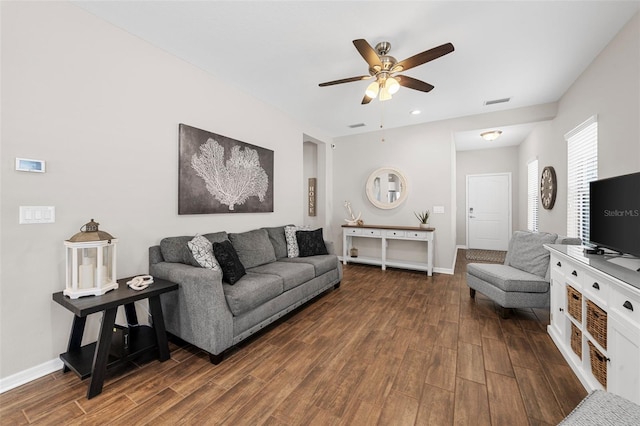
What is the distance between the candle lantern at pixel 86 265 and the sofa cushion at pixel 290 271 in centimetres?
131

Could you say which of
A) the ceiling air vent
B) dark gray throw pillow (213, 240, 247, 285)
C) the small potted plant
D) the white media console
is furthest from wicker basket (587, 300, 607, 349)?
the ceiling air vent

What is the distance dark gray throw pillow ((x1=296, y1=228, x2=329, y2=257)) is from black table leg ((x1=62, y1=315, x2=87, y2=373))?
7.52ft

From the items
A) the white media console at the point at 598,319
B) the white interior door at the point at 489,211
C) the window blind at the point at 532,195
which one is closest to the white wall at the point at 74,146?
the white media console at the point at 598,319

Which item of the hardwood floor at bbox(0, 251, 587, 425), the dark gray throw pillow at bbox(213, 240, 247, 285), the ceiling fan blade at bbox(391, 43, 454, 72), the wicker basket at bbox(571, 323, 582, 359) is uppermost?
the ceiling fan blade at bbox(391, 43, 454, 72)

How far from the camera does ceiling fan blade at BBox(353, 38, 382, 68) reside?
1941 millimetres

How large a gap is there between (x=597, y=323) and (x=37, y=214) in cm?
370

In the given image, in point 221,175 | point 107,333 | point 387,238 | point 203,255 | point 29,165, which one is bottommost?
point 107,333

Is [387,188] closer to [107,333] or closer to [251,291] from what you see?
[251,291]

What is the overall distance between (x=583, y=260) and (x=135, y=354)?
3196 millimetres

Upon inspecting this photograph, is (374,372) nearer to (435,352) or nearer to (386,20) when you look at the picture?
(435,352)

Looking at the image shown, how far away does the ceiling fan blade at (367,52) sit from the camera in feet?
6.37

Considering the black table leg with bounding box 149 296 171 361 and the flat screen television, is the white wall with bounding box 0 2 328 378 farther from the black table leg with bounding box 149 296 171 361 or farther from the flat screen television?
the flat screen television

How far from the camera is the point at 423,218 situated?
4.62 m

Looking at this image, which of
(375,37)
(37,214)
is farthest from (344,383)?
(375,37)
